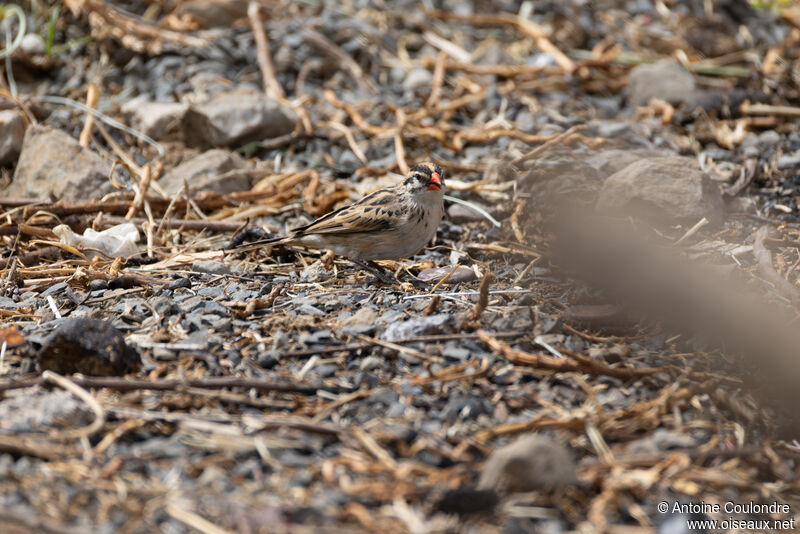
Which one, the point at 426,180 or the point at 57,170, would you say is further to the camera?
the point at 57,170

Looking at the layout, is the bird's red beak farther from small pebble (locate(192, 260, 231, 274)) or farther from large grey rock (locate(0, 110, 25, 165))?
large grey rock (locate(0, 110, 25, 165))

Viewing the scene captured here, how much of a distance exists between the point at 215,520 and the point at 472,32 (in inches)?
294

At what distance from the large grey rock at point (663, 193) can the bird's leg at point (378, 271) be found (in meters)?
1.63

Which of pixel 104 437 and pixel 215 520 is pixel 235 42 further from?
pixel 215 520

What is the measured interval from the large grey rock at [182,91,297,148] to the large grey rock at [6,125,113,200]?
99cm

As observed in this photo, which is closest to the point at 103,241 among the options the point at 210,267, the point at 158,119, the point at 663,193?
the point at 210,267

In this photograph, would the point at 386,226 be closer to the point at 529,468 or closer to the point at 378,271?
the point at 378,271

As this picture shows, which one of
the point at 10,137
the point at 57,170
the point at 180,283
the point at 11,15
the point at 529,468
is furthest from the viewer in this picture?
the point at 11,15

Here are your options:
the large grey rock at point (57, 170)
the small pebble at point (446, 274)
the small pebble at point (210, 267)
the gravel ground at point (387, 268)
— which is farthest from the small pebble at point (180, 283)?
the large grey rock at point (57, 170)

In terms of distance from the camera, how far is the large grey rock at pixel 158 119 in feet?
24.0

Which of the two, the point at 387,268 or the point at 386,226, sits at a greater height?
the point at 386,226

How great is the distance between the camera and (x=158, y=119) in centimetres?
734

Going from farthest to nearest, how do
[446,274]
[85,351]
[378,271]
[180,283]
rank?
1. [378,271]
2. [446,274]
3. [180,283]
4. [85,351]

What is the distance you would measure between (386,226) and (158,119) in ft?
10.1
